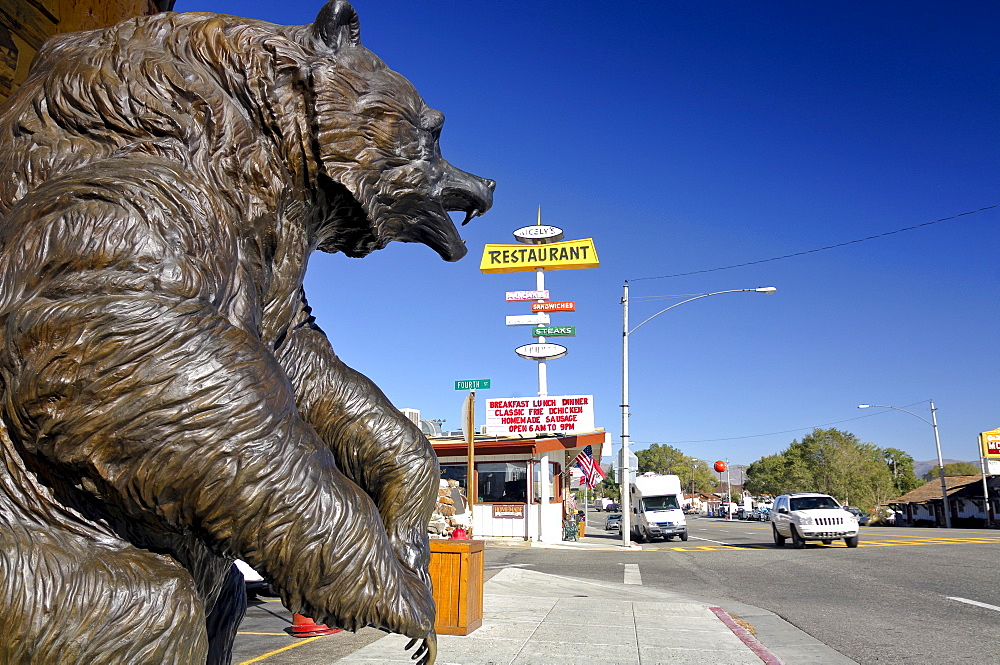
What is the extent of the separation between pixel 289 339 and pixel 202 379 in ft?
1.12

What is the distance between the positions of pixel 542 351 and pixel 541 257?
3918 mm

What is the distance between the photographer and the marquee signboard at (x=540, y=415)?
24219 millimetres

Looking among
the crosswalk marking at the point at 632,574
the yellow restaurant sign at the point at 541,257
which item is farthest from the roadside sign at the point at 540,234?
the crosswalk marking at the point at 632,574

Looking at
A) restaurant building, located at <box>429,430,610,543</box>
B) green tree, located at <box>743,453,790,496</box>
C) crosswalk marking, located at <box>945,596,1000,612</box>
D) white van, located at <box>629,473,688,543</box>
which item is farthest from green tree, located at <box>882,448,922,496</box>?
crosswalk marking, located at <box>945,596,1000,612</box>

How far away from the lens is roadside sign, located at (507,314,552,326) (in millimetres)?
27375

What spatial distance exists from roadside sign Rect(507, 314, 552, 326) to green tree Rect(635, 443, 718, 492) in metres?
72.1

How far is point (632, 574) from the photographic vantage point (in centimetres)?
1369

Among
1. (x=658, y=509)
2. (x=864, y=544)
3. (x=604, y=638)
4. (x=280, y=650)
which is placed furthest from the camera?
(x=658, y=509)

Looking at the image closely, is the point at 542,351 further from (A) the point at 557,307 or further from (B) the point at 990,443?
(B) the point at 990,443

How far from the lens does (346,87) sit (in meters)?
0.85

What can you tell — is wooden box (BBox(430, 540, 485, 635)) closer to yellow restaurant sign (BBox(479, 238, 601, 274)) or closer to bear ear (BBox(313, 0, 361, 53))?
bear ear (BBox(313, 0, 361, 53))

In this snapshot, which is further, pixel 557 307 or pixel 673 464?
pixel 673 464

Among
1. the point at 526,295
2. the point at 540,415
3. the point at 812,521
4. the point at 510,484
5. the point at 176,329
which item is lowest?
the point at 812,521

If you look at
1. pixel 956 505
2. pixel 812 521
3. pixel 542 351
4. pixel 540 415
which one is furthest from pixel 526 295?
pixel 956 505
